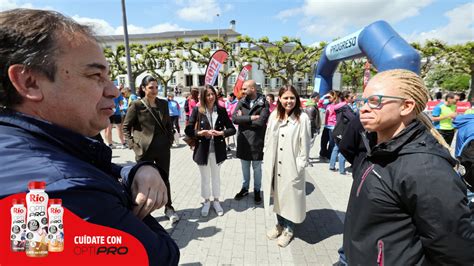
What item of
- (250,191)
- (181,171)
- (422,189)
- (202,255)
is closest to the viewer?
(422,189)

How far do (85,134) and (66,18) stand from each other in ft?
1.27

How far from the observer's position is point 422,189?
130 cm

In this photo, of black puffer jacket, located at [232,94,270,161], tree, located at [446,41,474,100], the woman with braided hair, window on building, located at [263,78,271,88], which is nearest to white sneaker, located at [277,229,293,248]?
black puffer jacket, located at [232,94,270,161]

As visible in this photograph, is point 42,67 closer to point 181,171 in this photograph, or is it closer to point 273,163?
point 273,163

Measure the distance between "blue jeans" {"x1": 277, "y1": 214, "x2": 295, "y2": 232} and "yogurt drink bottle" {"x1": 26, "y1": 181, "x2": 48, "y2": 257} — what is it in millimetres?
3177

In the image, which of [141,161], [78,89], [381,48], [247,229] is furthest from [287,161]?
[381,48]

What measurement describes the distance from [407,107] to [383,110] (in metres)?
0.13

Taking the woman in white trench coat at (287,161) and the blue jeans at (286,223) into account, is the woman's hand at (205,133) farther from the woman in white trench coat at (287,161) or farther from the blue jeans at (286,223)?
the blue jeans at (286,223)

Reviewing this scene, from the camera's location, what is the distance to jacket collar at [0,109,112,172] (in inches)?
29.2

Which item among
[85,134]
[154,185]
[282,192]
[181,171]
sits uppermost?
[85,134]

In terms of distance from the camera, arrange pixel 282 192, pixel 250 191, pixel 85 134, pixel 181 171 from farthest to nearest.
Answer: pixel 181 171 < pixel 250 191 < pixel 282 192 < pixel 85 134

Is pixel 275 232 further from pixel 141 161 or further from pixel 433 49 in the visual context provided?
pixel 433 49

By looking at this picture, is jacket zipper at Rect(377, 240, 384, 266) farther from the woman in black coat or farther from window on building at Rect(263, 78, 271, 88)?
window on building at Rect(263, 78, 271, 88)

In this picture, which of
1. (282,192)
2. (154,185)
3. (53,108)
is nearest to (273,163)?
(282,192)
